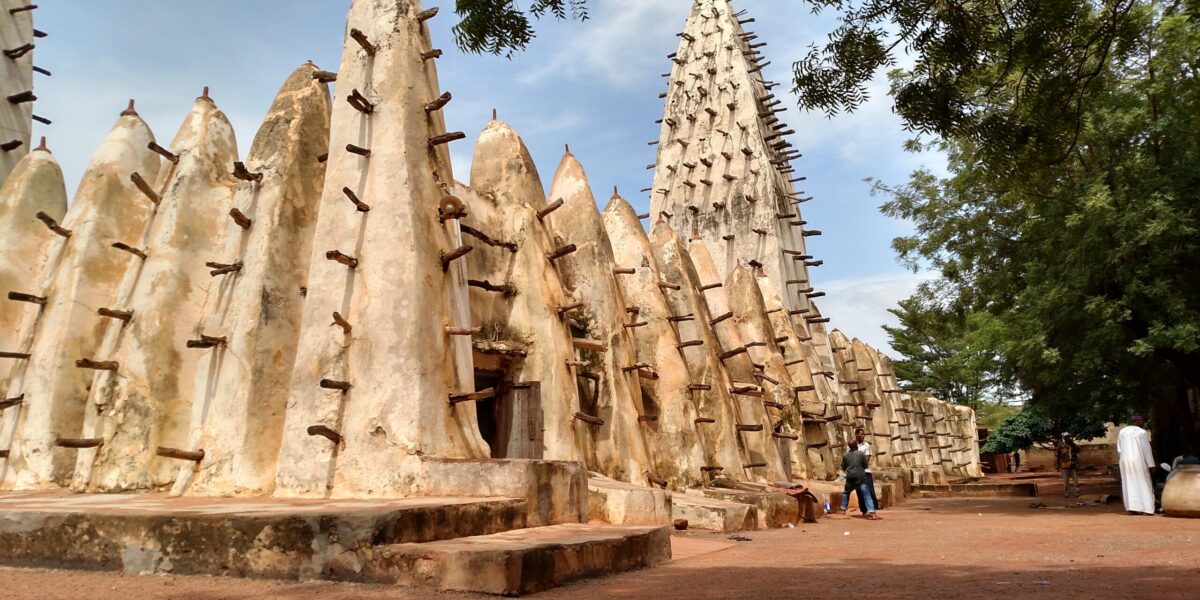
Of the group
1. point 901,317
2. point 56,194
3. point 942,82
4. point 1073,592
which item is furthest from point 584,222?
point 901,317

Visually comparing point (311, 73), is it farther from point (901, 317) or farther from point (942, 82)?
point (901, 317)

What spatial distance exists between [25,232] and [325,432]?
352 inches

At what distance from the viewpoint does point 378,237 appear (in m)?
10.2

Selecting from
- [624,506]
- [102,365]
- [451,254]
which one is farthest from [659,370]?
[102,365]

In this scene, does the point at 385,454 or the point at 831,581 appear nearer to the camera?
the point at 831,581

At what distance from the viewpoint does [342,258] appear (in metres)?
9.90

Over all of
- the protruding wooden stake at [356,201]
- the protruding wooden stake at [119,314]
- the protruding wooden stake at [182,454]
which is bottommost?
the protruding wooden stake at [182,454]

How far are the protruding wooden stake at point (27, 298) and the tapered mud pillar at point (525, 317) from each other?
5969 mm

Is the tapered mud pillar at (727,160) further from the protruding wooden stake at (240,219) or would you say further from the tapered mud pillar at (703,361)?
the protruding wooden stake at (240,219)

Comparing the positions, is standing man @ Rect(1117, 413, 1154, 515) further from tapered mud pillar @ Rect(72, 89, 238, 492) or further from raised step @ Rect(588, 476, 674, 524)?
tapered mud pillar @ Rect(72, 89, 238, 492)

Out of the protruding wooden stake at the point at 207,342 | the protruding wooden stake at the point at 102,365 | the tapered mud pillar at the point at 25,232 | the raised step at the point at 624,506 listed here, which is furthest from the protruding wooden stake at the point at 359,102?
the tapered mud pillar at the point at 25,232

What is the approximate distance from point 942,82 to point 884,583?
3700 millimetres

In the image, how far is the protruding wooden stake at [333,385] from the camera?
9.21 meters

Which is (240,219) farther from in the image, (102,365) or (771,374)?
(771,374)
